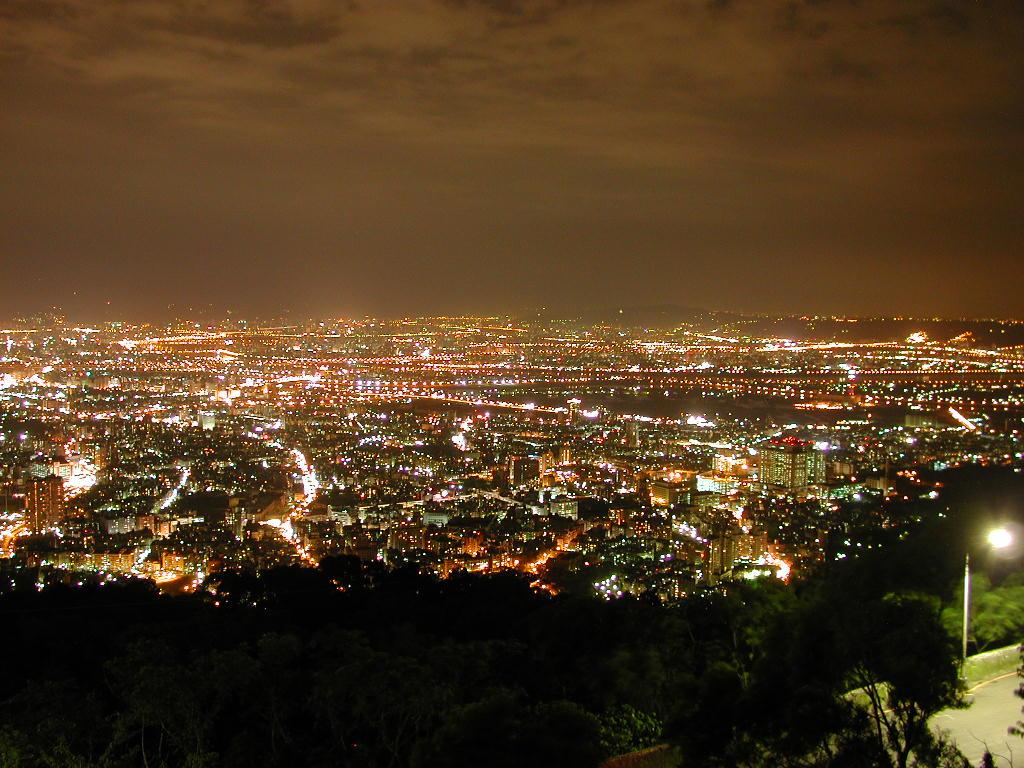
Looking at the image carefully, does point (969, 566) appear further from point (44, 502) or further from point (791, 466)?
point (44, 502)

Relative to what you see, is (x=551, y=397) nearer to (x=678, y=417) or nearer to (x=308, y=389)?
(x=678, y=417)

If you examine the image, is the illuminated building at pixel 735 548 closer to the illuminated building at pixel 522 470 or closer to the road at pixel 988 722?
the illuminated building at pixel 522 470

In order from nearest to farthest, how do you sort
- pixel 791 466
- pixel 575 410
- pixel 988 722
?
pixel 988 722
pixel 791 466
pixel 575 410

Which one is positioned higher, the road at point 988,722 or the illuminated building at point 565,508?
the road at point 988,722

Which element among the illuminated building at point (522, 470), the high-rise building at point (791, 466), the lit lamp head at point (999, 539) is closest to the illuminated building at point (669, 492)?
the high-rise building at point (791, 466)

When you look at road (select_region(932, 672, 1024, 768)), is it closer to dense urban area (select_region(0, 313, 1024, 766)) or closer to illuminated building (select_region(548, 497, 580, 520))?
dense urban area (select_region(0, 313, 1024, 766))

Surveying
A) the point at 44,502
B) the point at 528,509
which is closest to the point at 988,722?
the point at 528,509

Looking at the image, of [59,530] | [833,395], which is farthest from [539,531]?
[833,395]
